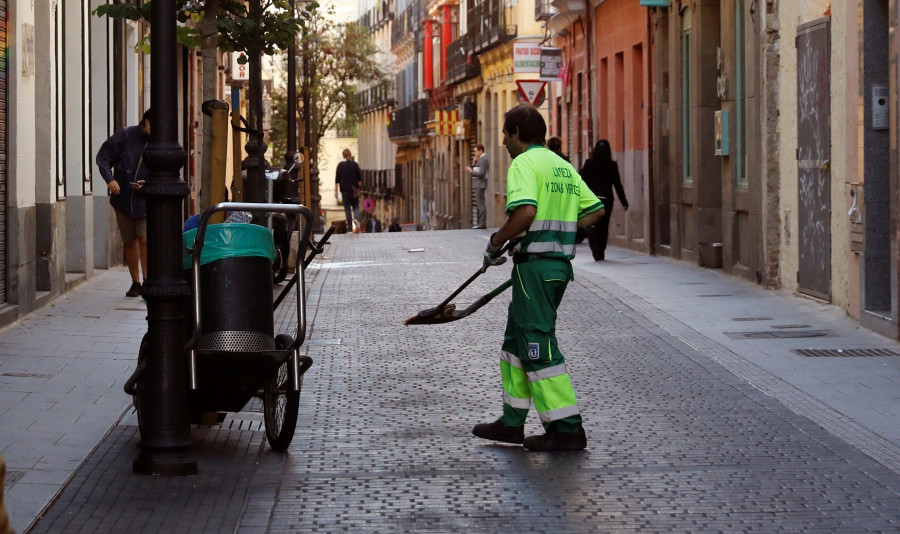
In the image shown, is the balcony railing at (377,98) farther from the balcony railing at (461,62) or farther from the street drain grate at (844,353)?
the street drain grate at (844,353)

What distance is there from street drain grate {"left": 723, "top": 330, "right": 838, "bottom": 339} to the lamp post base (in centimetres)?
627

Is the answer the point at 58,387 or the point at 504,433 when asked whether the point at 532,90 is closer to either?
the point at 58,387

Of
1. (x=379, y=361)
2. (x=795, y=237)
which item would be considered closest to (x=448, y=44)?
(x=795, y=237)

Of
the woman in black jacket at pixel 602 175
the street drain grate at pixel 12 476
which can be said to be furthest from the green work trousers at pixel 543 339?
the woman in black jacket at pixel 602 175

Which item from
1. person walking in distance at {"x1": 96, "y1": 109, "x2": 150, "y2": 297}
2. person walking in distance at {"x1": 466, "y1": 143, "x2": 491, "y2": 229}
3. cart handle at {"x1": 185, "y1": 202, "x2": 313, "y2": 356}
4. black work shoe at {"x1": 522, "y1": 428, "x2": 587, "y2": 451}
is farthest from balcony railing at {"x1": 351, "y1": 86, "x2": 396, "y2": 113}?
cart handle at {"x1": 185, "y1": 202, "x2": 313, "y2": 356}

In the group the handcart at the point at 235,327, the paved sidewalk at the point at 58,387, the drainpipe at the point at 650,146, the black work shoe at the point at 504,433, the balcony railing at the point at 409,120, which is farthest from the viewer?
the balcony railing at the point at 409,120

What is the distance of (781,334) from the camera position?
1258 cm

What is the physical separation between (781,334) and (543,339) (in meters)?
5.32

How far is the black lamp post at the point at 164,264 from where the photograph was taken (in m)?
7.24

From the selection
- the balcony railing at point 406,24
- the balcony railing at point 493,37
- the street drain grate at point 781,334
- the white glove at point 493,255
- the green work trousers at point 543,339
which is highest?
the balcony railing at point 406,24

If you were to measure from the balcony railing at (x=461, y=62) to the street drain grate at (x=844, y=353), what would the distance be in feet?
132

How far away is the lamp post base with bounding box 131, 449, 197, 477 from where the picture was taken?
7.12m

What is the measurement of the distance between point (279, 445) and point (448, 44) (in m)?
52.6

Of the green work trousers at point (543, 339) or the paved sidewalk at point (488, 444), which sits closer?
the paved sidewalk at point (488, 444)
